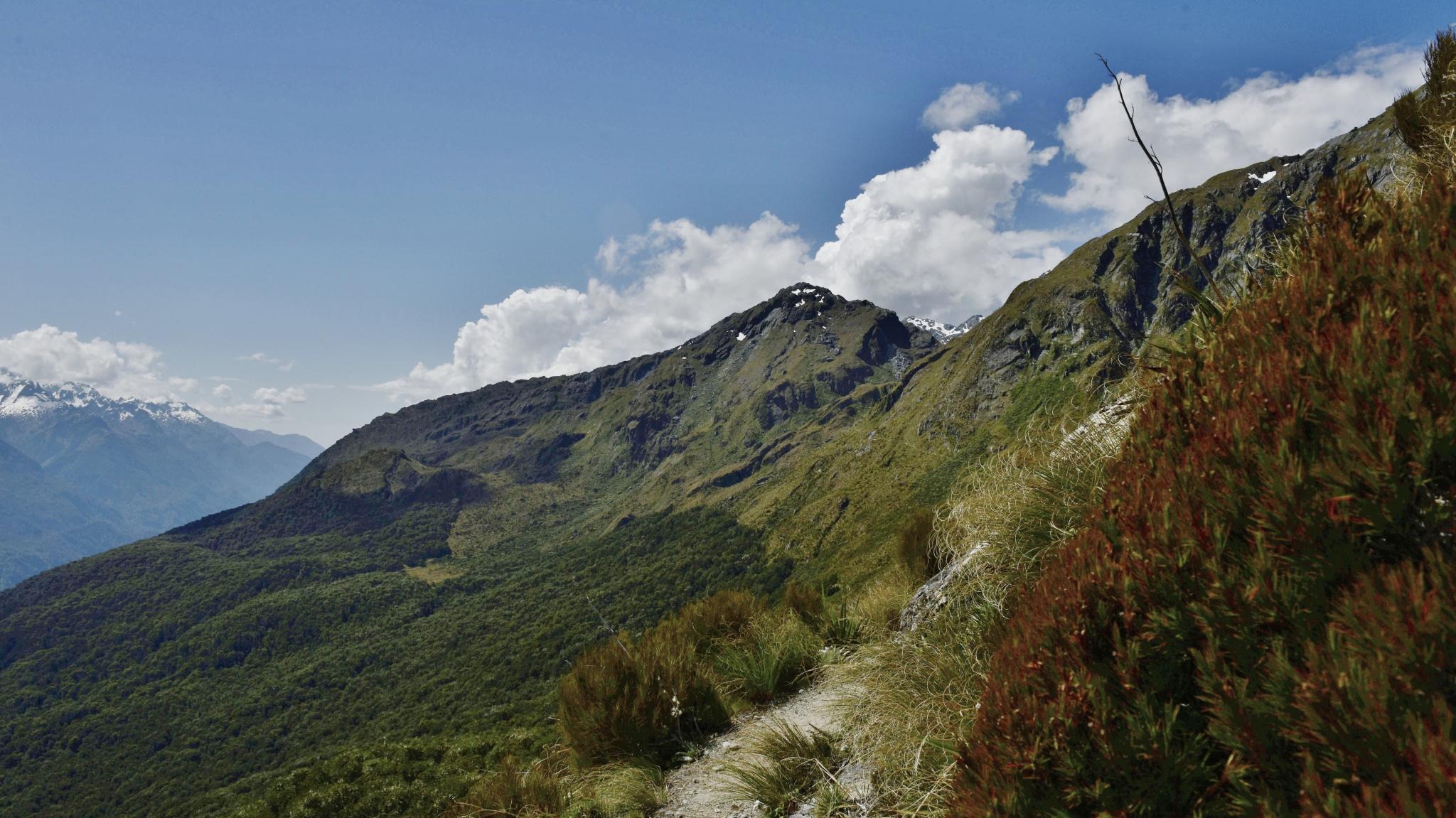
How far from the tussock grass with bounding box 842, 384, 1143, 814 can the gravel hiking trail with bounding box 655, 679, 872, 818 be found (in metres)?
0.24

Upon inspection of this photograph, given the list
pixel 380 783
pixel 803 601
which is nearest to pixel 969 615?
pixel 803 601

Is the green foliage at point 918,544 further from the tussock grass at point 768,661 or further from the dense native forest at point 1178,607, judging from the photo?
the tussock grass at point 768,661

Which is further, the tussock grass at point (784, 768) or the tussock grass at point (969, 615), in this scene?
the tussock grass at point (784, 768)

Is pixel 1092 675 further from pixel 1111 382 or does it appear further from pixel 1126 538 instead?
pixel 1111 382

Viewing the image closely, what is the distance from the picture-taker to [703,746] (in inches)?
266

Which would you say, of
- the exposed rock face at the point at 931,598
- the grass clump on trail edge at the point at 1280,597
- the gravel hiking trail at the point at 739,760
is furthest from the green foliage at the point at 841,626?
the grass clump on trail edge at the point at 1280,597

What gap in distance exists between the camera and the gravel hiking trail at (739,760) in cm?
477

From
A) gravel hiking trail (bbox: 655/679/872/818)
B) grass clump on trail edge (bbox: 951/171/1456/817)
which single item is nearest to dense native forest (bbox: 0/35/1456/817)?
grass clump on trail edge (bbox: 951/171/1456/817)

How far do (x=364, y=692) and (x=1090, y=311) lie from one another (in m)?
248

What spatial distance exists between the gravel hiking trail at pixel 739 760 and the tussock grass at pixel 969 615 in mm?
244

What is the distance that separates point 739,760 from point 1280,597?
4606 millimetres

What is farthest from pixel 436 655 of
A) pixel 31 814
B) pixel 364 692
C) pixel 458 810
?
pixel 458 810

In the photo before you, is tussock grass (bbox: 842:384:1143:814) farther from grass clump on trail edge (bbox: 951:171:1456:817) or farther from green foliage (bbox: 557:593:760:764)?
green foliage (bbox: 557:593:760:764)

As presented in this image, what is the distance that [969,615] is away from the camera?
5.37 metres
